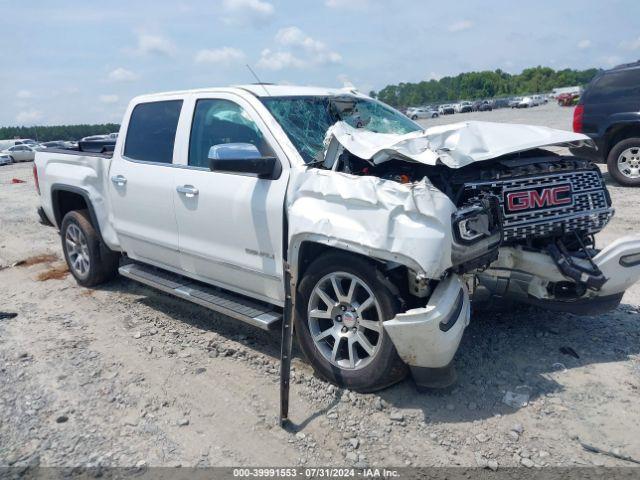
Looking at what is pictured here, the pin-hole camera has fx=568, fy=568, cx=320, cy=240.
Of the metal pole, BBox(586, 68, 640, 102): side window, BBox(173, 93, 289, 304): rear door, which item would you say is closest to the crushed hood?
BBox(173, 93, 289, 304): rear door

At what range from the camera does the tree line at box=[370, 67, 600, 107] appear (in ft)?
452

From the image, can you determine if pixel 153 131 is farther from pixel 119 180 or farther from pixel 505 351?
pixel 505 351

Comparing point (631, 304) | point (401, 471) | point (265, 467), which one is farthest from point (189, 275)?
point (631, 304)

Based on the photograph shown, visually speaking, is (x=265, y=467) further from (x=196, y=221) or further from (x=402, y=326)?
(x=196, y=221)

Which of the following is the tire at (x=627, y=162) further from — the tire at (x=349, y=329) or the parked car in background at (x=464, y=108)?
the parked car in background at (x=464, y=108)

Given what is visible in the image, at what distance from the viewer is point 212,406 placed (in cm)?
367

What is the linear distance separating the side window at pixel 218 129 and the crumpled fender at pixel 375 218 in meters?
0.67

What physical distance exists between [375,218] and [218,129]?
180cm

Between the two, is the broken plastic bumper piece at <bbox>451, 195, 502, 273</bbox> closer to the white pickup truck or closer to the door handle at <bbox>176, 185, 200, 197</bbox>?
the white pickup truck

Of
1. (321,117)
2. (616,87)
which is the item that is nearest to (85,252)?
(321,117)

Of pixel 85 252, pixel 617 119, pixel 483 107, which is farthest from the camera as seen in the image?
pixel 483 107

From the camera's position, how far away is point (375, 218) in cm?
332

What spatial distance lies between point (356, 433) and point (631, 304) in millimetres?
3000

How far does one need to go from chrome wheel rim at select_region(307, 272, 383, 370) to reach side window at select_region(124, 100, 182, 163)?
6.44 ft
